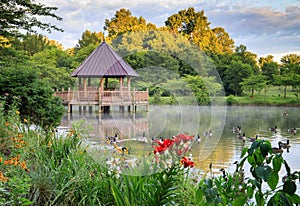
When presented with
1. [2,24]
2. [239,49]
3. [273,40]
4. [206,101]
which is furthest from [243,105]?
[206,101]

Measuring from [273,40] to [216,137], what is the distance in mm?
33443

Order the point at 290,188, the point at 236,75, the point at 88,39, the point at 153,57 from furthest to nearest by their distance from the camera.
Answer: the point at 88,39
the point at 236,75
the point at 153,57
the point at 290,188

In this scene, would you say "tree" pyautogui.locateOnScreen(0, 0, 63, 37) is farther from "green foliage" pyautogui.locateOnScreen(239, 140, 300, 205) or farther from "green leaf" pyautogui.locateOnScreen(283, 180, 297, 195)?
"green leaf" pyautogui.locateOnScreen(283, 180, 297, 195)

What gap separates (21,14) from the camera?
11.0 metres

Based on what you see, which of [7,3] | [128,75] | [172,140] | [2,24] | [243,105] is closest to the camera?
[172,140]

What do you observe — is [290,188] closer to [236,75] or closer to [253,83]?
[236,75]

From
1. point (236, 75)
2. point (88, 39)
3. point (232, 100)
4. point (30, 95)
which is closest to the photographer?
point (30, 95)

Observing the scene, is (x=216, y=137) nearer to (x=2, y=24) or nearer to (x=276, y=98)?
(x=2, y=24)

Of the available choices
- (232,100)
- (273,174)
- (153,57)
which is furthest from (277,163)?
(232,100)

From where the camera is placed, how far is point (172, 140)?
2.39 m

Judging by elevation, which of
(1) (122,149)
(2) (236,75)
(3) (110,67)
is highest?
(2) (236,75)

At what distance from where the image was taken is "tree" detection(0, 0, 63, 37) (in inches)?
427

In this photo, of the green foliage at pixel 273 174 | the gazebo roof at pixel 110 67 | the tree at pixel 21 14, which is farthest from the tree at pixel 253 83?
the green foliage at pixel 273 174

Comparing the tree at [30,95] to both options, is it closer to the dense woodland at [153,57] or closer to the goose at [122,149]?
the dense woodland at [153,57]
